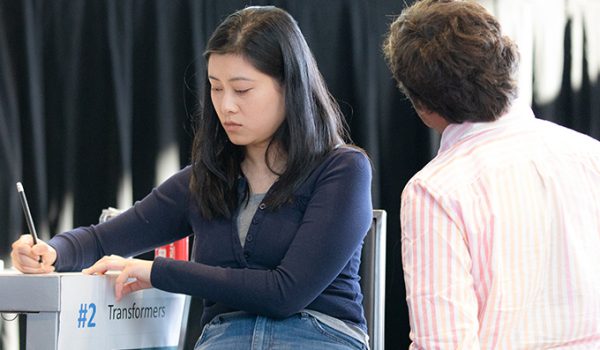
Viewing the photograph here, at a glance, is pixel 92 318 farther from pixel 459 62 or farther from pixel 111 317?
pixel 459 62

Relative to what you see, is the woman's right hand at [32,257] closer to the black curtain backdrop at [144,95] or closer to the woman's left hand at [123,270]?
the woman's left hand at [123,270]

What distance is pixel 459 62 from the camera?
1123mm

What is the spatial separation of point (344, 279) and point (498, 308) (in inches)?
21.9

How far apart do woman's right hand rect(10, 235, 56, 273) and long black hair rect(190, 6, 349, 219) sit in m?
0.28

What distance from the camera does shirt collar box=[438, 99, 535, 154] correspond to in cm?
116

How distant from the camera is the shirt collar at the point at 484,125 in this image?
1.16 m

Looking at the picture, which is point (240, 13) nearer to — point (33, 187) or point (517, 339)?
point (517, 339)

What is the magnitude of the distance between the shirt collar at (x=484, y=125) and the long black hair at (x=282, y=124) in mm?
501

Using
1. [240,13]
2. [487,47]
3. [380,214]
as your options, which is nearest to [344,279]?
[380,214]

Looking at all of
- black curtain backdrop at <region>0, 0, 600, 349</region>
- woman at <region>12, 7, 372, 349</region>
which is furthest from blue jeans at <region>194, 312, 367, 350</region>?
black curtain backdrop at <region>0, 0, 600, 349</region>

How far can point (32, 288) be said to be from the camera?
148cm

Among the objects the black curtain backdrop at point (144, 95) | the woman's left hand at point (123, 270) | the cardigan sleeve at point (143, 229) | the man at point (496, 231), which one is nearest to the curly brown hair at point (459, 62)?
the man at point (496, 231)

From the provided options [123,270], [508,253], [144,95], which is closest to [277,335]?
[123,270]

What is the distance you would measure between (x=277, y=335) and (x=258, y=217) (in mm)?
217
